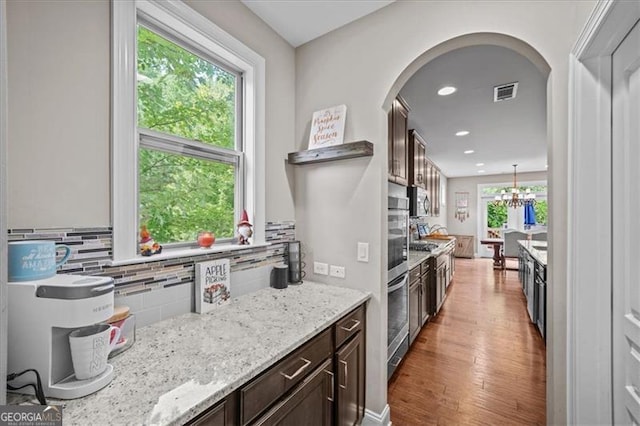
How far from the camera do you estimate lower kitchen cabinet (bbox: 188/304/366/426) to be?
0.91m

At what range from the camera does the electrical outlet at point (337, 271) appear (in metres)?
1.90

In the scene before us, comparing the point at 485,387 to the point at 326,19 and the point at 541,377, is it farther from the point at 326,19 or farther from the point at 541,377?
the point at 326,19

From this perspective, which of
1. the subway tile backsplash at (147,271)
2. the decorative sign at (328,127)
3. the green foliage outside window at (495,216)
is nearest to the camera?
the subway tile backsplash at (147,271)

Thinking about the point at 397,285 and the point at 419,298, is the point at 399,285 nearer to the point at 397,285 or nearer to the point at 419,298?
the point at 397,285

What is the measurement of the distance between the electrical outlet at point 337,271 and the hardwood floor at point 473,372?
1089 mm

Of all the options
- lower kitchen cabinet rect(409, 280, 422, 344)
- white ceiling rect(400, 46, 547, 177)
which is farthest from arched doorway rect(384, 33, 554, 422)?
lower kitchen cabinet rect(409, 280, 422, 344)

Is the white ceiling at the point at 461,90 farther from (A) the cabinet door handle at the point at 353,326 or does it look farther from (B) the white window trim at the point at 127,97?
(A) the cabinet door handle at the point at 353,326

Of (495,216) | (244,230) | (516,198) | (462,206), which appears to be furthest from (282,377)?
(495,216)

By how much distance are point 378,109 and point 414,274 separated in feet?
6.13

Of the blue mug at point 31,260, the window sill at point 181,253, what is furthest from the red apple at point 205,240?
the blue mug at point 31,260

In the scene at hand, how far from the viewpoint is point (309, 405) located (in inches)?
48.5

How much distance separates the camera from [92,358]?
0.80 metres

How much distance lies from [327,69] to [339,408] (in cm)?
221

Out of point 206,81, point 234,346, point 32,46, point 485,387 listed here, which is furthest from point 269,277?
point 485,387
